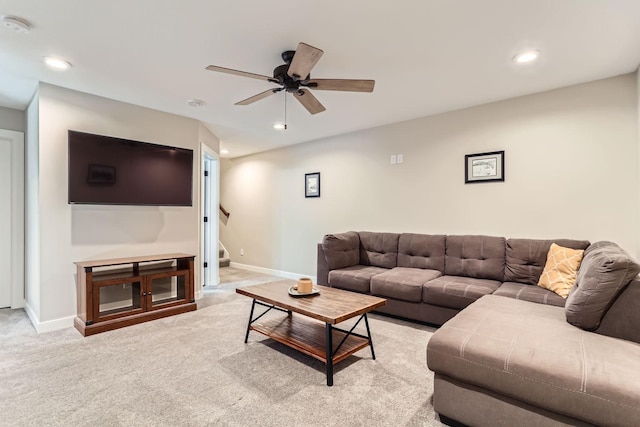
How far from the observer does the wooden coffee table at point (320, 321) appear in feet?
6.91

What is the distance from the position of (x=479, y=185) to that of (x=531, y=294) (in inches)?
56.7

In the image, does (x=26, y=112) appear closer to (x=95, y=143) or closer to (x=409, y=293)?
(x=95, y=143)

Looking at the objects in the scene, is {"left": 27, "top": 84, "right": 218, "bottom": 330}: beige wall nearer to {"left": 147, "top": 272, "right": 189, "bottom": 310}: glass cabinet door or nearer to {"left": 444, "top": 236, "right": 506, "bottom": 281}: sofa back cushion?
{"left": 147, "top": 272, "right": 189, "bottom": 310}: glass cabinet door

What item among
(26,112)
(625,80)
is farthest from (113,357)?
(625,80)

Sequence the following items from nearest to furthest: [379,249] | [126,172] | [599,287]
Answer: [599,287] → [126,172] → [379,249]

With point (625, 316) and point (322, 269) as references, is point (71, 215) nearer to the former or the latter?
point (322, 269)

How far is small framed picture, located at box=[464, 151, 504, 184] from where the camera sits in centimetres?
353

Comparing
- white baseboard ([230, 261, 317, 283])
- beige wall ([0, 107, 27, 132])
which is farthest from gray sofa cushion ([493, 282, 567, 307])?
beige wall ([0, 107, 27, 132])

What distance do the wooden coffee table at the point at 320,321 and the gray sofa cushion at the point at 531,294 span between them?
1201 millimetres

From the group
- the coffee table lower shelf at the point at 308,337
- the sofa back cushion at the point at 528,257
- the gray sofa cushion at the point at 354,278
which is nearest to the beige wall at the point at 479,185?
the sofa back cushion at the point at 528,257

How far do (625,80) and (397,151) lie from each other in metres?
2.29

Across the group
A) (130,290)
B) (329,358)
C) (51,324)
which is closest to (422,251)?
(329,358)

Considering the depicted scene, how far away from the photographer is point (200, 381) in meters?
2.16

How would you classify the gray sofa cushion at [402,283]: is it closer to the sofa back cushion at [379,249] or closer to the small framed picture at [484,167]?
the sofa back cushion at [379,249]
